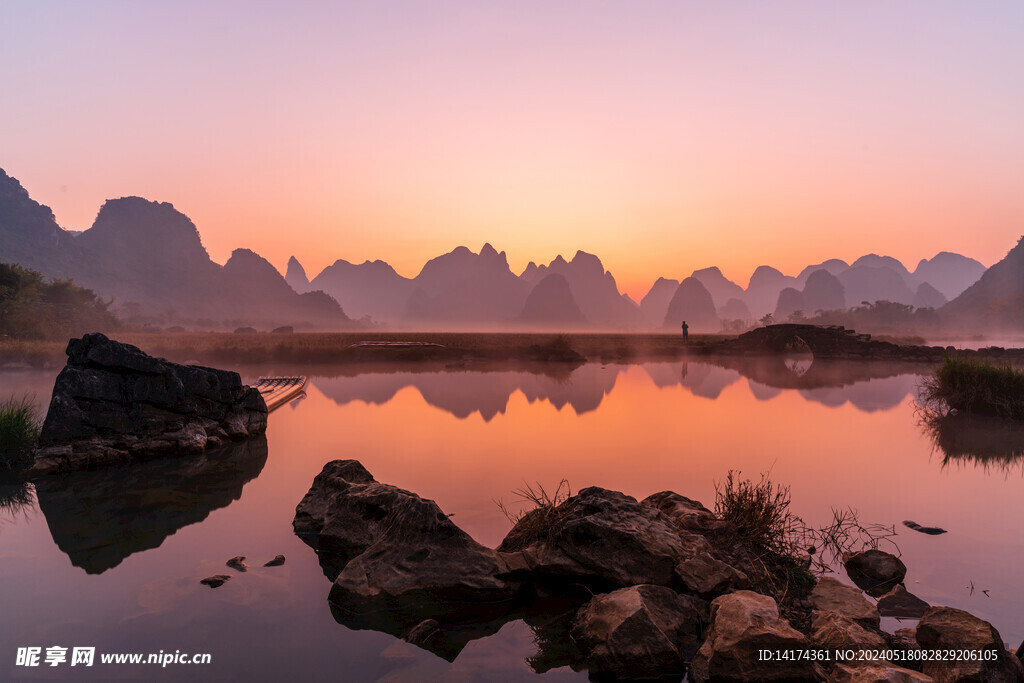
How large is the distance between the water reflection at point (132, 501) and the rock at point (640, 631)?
6848 millimetres

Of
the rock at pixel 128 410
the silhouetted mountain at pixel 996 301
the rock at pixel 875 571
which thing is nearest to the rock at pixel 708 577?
the rock at pixel 875 571

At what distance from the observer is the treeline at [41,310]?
149 feet

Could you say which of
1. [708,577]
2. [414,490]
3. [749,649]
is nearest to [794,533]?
[708,577]

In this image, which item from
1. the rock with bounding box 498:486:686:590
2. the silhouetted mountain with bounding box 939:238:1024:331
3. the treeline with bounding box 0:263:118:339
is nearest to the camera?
the rock with bounding box 498:486:686:590

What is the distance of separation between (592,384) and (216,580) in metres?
24.4

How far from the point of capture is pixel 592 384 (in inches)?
1172

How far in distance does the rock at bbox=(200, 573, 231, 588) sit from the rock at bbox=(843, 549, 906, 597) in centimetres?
847

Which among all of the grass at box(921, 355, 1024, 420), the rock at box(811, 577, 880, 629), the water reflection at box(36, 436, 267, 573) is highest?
the grass at box(921, 355, 1024, 420)

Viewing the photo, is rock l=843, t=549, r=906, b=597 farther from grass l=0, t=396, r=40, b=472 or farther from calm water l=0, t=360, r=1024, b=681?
grass l=0, t=396, r=40, b=472

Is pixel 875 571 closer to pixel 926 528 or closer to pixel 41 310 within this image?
pixel 926 528

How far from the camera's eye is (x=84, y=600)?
255 inches

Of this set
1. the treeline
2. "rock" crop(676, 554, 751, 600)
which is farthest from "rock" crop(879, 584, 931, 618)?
the treeline

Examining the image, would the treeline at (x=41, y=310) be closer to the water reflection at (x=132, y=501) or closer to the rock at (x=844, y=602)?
the water reflection at (x=132, y=501)

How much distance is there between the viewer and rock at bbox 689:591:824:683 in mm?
4672
